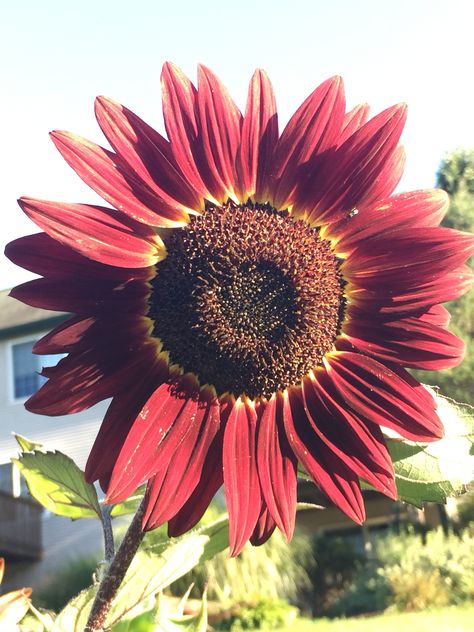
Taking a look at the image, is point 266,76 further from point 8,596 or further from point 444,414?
point 8,596

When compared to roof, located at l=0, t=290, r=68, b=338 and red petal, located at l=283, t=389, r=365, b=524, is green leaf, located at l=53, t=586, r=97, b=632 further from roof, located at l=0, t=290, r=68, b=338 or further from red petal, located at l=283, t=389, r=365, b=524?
roof, located at l=0, t=290, r=68, b=338

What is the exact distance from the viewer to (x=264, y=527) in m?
0.71

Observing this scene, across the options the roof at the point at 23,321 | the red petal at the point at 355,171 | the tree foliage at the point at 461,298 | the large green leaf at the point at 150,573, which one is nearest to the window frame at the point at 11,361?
the roof at the point at 23,321

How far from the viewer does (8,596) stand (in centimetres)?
68

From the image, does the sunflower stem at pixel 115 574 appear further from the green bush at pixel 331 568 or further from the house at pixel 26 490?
the house at pixel 26 490

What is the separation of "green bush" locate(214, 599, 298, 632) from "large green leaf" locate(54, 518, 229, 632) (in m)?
11.0

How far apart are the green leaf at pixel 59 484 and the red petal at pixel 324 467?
216 millimetres

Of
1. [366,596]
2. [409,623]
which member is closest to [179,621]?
[409,623]

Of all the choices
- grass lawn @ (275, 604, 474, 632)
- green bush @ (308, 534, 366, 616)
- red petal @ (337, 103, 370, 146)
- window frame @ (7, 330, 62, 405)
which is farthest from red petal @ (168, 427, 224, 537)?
window frame @ (7, 330, 62, 405)

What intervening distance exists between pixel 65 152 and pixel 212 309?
0.70 feet

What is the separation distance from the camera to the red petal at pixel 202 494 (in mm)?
693

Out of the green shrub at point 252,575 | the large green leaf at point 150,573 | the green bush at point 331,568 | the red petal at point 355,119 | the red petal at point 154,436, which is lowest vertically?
the green bush at point 331,568

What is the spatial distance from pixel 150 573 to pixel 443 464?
0.32 metres

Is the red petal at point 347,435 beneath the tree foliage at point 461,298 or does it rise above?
beneath
